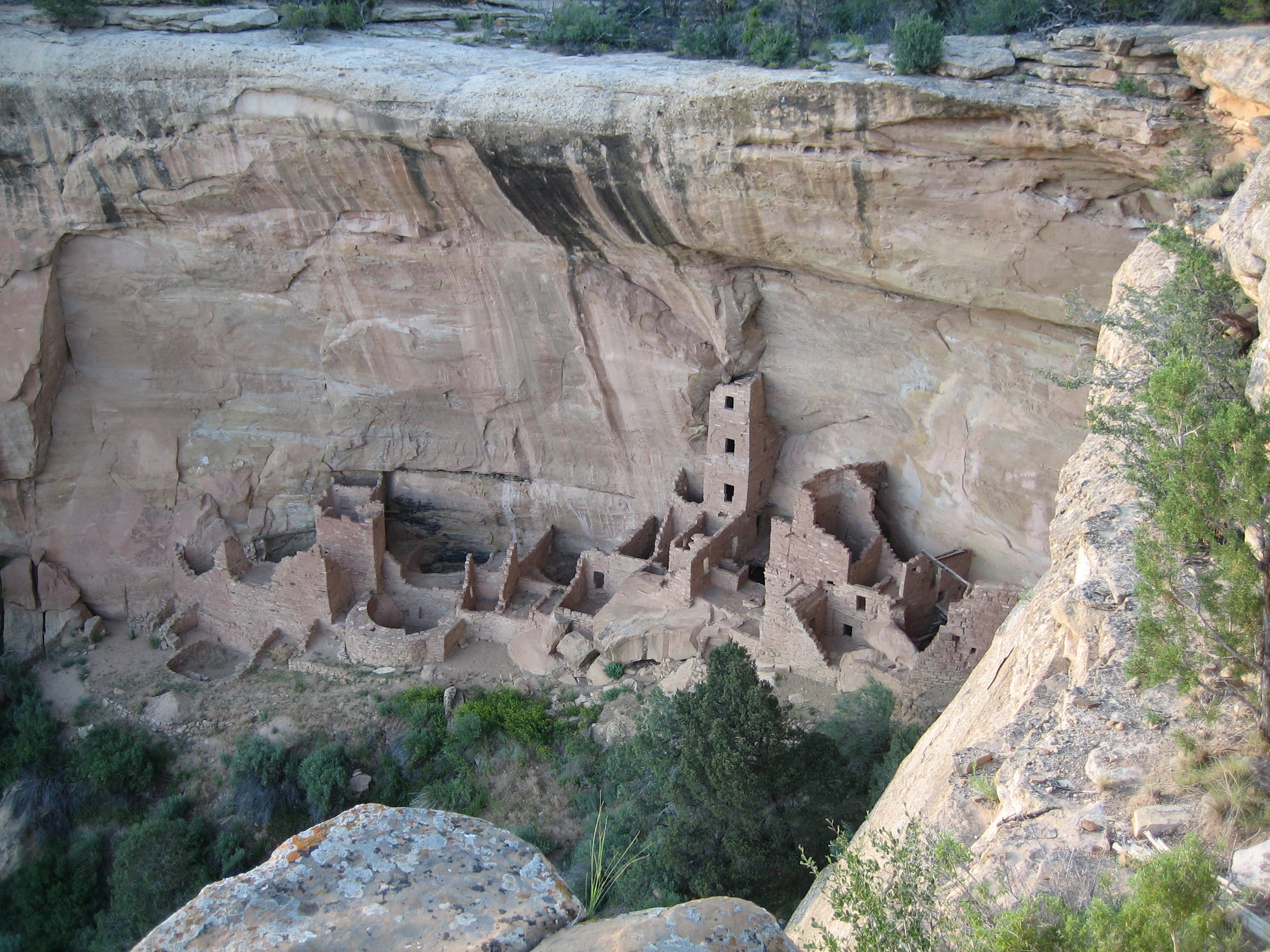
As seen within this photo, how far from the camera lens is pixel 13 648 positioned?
18.7 metres

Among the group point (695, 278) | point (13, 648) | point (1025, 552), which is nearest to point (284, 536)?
point (13, 648)

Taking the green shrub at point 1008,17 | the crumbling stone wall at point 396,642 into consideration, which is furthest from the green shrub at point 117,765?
the green shrub at point 1008,17

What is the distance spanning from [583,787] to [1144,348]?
30.2 feet

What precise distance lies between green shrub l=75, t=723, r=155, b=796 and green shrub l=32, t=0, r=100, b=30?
403 inches

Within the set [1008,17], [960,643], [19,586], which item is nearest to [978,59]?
[1008,17]

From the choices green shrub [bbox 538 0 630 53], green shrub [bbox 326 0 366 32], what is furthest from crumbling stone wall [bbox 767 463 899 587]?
green shrub [bbox 326 0 366 32]

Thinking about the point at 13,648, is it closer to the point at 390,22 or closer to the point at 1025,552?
the point at 390,22

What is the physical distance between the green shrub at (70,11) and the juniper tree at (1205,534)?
47.8 ft

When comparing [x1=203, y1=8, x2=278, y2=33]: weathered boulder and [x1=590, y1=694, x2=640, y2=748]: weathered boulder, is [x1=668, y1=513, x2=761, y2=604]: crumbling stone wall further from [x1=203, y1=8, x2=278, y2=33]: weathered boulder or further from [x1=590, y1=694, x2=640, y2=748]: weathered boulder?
[x1=203, y1=8, x2=278, y2=33]: weathered boulder

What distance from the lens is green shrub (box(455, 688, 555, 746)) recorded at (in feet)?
48.1

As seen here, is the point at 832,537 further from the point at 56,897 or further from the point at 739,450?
the point at 56,897

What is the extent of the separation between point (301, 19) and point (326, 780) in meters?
10.2

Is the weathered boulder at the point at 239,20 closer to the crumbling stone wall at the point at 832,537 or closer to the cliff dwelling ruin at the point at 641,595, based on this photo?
the cliff dwelling ruin at the point at 641,595

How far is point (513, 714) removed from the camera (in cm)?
1488
